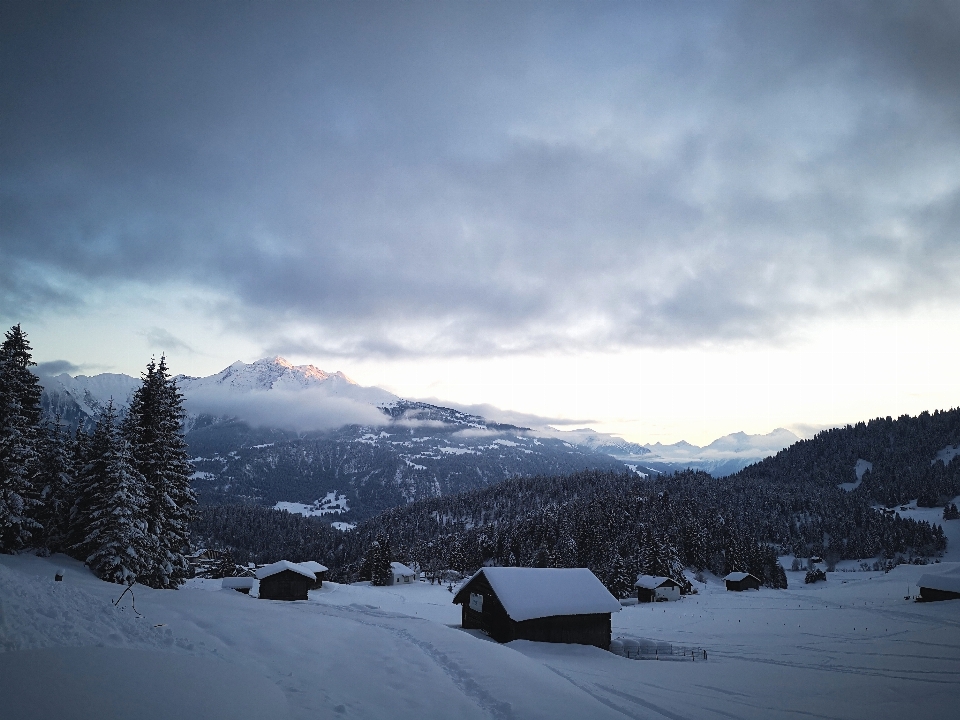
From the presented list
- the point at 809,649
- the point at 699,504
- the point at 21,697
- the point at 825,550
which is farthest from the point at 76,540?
the point at 825,550

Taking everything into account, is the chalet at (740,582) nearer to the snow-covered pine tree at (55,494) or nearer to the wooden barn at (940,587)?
the wooden barn at (940,587)

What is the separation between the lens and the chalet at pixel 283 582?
57.1 meters

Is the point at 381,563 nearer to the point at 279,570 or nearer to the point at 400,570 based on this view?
Answer: the point at 400,570

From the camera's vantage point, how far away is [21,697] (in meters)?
7.00

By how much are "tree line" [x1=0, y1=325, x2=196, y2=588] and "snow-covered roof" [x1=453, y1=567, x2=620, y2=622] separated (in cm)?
2172

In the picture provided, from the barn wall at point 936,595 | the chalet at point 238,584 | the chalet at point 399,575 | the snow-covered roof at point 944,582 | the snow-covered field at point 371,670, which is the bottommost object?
the chalet at point 399,575

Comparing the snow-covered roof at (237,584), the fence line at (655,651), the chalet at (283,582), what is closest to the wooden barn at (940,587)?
the fence line at (655,651)

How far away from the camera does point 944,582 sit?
54031 millimetres

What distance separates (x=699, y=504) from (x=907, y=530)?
6023cm

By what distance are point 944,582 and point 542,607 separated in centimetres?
5605

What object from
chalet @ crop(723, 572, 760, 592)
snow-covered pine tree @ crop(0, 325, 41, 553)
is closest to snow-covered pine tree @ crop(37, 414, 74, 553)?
snow-covered pine tree @ crop(0, 325, 41, 553)

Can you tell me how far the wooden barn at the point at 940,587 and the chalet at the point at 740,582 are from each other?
3273 cm

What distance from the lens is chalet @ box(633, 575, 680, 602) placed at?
73.7 metres

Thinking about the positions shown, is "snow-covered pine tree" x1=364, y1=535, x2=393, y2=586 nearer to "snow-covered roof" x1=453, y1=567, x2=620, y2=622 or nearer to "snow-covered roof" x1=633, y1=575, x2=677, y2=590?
"snow-covered roof" x1=633, y1=575, x2=677, y2=590
